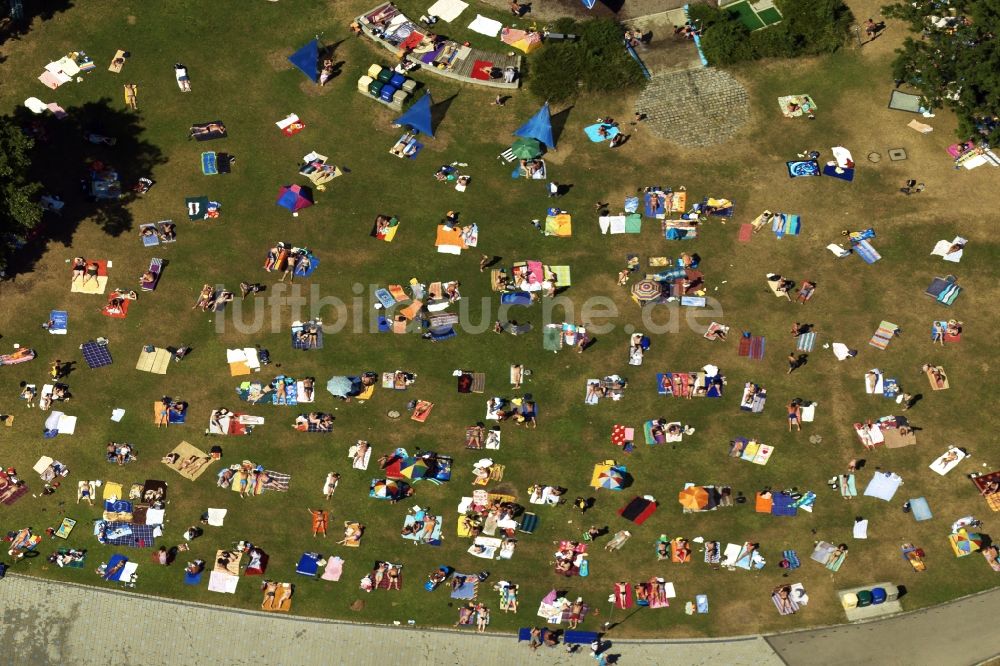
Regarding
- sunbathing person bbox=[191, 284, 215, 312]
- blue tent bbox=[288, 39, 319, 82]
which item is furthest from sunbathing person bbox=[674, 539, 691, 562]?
blue tent bbox=[288, 39, 319, 82]

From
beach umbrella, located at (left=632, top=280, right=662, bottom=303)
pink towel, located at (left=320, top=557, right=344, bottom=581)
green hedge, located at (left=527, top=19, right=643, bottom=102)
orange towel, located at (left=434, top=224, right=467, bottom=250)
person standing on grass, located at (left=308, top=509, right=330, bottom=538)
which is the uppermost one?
green hedge, located at (left=527, top=19, right=643, bottom=102)

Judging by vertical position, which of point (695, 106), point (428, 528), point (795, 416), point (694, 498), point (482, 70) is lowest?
point (428, 528)

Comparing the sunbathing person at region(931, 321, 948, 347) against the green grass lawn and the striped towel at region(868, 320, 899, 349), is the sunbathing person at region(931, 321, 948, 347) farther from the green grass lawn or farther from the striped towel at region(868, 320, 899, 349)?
the striped towel at region(868, 320, 899, 349)

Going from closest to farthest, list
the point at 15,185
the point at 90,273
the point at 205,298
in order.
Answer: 1. the point at 15,185
2. the point at 205,298
3. the point at 90,273

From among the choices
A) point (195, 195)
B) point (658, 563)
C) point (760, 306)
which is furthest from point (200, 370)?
point (760, 306)

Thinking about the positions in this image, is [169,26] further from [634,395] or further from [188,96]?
[634,395]

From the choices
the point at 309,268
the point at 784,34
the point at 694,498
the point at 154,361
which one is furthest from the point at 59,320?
the point at 784,34

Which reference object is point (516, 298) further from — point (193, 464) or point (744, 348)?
point (193, 464)

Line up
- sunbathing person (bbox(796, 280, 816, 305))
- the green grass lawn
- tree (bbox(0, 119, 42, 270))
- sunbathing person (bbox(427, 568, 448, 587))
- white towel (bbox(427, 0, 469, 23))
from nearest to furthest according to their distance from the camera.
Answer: tree (bbox(0, 119, 42, 270)) → sunbathing person (bbox(427, 568, 448, 587)) → the green grass lawn → sunbathing person (bbox(796, 280, 816, 305)) → white towel (bbox(427, 0, 469, 23))
